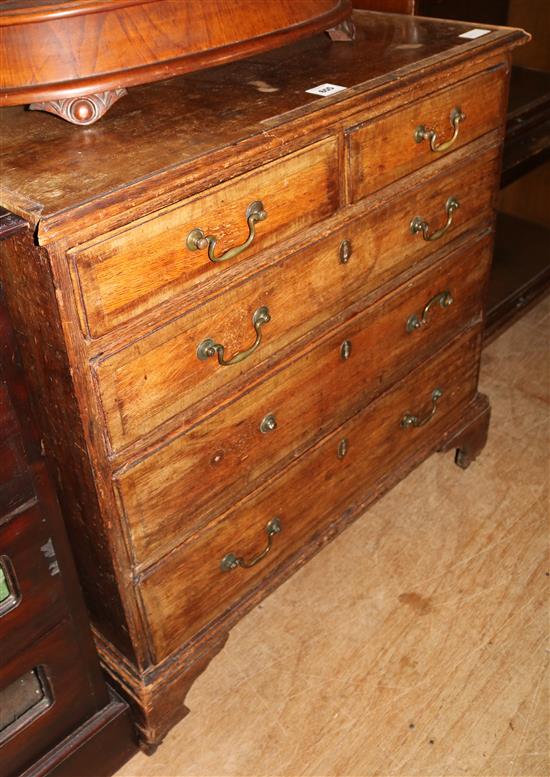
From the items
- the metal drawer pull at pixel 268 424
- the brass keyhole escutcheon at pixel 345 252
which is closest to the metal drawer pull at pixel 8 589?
Result: the metal drawer pull at pixel 268 424

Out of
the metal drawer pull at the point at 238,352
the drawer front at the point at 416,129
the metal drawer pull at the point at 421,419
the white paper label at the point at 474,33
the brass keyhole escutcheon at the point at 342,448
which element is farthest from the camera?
the metal drawer pull at the point at 421,419

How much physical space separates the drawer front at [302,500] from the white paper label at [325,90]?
77 cm

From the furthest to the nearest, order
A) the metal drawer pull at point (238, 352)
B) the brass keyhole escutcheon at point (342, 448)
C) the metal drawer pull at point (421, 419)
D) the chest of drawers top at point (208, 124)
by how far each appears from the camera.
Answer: the metal drawer pull at point (421, 419) → the brass keyhole escutcheon at point (342, 448) → the metal drawer pull at point (238, 352) → the chest of drawers top at point (208, 124)

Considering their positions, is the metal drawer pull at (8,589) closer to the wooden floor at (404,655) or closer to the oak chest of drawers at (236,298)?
the oak chest of drawers at (236,298)

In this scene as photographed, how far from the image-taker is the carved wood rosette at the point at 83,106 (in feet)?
4.40

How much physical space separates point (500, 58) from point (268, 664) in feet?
4.98

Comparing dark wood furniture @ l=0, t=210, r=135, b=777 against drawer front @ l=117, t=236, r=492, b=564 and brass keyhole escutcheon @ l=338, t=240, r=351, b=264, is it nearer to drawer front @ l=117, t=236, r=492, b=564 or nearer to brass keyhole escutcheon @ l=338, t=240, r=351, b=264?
drawer front @ l=117, t=236, r=492, b=564

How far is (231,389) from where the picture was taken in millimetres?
1552

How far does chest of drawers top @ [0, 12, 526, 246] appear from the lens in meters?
1.19

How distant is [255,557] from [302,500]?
0.18m

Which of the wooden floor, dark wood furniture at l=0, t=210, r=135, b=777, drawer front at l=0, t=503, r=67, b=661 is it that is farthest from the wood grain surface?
the wooden floor

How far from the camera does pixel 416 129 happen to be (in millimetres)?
1687

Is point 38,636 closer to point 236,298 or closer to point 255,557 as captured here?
point 255,557

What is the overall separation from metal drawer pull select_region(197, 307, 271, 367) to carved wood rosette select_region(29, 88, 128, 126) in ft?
1.38
